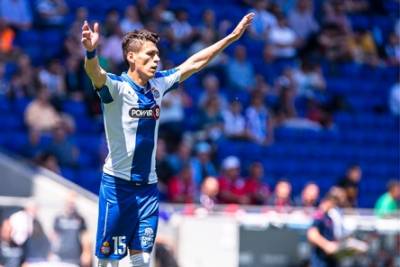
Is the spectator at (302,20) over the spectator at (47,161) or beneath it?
over

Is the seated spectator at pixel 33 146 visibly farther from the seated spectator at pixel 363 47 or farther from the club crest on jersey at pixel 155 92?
the seated spectator at pixel 363 47

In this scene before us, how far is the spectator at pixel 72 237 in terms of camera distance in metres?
14.2

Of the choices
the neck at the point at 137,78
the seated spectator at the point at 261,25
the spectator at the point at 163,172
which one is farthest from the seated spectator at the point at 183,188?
the neck at the point at 137,78

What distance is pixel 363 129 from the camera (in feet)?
69.7

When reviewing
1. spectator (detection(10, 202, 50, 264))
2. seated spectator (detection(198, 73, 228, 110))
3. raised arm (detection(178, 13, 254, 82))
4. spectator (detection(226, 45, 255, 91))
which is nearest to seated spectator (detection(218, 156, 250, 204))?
seated spectator (detection(198, 73, 228, 110))

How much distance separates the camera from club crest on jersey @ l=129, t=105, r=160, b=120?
892 centimetres

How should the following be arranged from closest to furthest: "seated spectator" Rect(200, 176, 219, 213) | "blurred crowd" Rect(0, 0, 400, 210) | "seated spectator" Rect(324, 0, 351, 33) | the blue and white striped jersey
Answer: the blue and white striped jersey
"seated spectator" Rect(200, 176, 219, 213)
"blurred crowd" Rect(0, 0, 400, 210)
"seated spectator" Rect(324, 0, 351, 33)

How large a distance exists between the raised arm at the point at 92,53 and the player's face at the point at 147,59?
0.40 metres

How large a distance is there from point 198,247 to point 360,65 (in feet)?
26.5

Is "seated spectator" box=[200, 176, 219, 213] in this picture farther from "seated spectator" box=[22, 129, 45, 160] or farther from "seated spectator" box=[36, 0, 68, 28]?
"seated spectator" box=[36, 0, 68, 28]

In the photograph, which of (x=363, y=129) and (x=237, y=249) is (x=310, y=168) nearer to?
(x=363, y=129)

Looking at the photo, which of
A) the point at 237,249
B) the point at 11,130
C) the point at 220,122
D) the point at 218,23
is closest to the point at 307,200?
the point at 237,249

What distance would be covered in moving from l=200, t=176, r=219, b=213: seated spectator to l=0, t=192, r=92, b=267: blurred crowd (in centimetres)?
195

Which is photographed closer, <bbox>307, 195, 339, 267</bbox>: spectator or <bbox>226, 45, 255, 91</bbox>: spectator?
<bbox>307, 195, 339, 267</bbox>: spectator
